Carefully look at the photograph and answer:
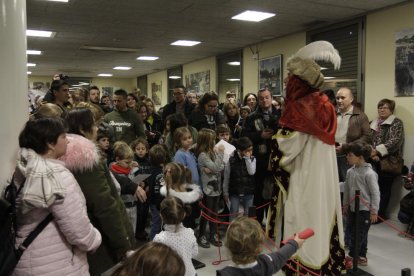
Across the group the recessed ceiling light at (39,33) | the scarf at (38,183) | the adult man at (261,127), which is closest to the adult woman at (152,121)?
the adult man at (261,127)

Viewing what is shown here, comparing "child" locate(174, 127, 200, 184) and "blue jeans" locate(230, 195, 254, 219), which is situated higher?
"child" locate(174, 127, 200, 184)

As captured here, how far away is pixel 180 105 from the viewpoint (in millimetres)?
5547

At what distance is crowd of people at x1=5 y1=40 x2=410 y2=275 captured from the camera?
1626mm

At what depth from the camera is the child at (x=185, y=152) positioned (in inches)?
159

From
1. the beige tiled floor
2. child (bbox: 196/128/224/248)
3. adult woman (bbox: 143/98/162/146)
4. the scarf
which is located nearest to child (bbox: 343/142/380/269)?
the beige tiled floor

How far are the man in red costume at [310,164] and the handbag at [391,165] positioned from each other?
258 cm

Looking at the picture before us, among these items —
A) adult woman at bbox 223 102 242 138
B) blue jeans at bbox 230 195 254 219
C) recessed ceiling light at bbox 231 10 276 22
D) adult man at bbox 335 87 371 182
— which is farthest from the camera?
recessed ceiling light at bbox 231 10 276 22

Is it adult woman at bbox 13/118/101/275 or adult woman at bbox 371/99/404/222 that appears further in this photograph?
adult woman at bbox 371/99/404/222

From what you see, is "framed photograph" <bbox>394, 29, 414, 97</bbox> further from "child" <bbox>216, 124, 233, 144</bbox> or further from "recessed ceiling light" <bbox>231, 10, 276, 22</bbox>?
"child" <bbox>216, 124, 233, 144</bbox>

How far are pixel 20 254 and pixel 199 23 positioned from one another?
575 cm

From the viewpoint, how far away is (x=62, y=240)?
1673mm

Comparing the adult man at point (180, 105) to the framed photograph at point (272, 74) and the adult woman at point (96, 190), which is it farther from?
the adult woman at point (96, 190)

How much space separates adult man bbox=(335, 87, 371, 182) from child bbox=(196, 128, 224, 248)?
1.85m

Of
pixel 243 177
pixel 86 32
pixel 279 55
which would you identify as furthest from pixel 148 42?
pixel 243 177
